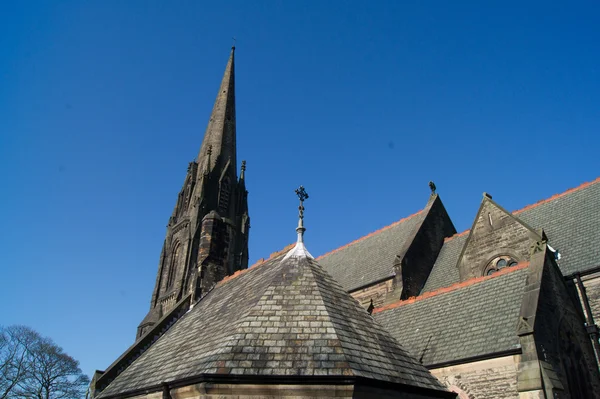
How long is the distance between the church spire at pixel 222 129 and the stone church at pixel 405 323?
96.4ft

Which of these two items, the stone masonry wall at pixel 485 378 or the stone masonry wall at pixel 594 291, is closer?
the stone masonry wall at pixel 485 378

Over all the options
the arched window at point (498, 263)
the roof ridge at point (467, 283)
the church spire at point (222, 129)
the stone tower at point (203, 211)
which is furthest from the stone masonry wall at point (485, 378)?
the church spire at point (222, 129)

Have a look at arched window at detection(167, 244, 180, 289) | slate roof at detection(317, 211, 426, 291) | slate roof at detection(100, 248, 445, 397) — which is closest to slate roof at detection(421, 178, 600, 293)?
slate roof at detection(317, 211, 426, 291)

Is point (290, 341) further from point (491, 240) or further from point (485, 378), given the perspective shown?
point (491, 240)

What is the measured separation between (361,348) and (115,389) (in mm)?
6569

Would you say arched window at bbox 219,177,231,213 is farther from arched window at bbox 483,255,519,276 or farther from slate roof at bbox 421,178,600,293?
arched window at bbox 483,255,519,276

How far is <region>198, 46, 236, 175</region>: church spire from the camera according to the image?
5044 centimetres

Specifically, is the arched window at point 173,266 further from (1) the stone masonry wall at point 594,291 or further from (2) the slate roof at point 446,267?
(1) the stone masonry wall at point 594,291

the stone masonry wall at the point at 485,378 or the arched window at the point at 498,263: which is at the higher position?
the arched window at the point at 498,263

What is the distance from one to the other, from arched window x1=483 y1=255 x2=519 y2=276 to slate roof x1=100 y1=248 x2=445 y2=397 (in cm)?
970

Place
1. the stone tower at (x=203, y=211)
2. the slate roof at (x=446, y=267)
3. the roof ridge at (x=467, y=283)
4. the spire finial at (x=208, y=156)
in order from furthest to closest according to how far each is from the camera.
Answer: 1. the spire finial at (x=208, y=156)
2. the stone tower at (x=203, y=211)
3. the slate roof at (x=446, y=267)
4. the roof ridge at (x=467, y=283)

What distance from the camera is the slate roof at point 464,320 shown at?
38.3 ft

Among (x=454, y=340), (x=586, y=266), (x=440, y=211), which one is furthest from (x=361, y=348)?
(x=440, y=211)

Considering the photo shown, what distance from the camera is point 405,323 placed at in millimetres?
15102
